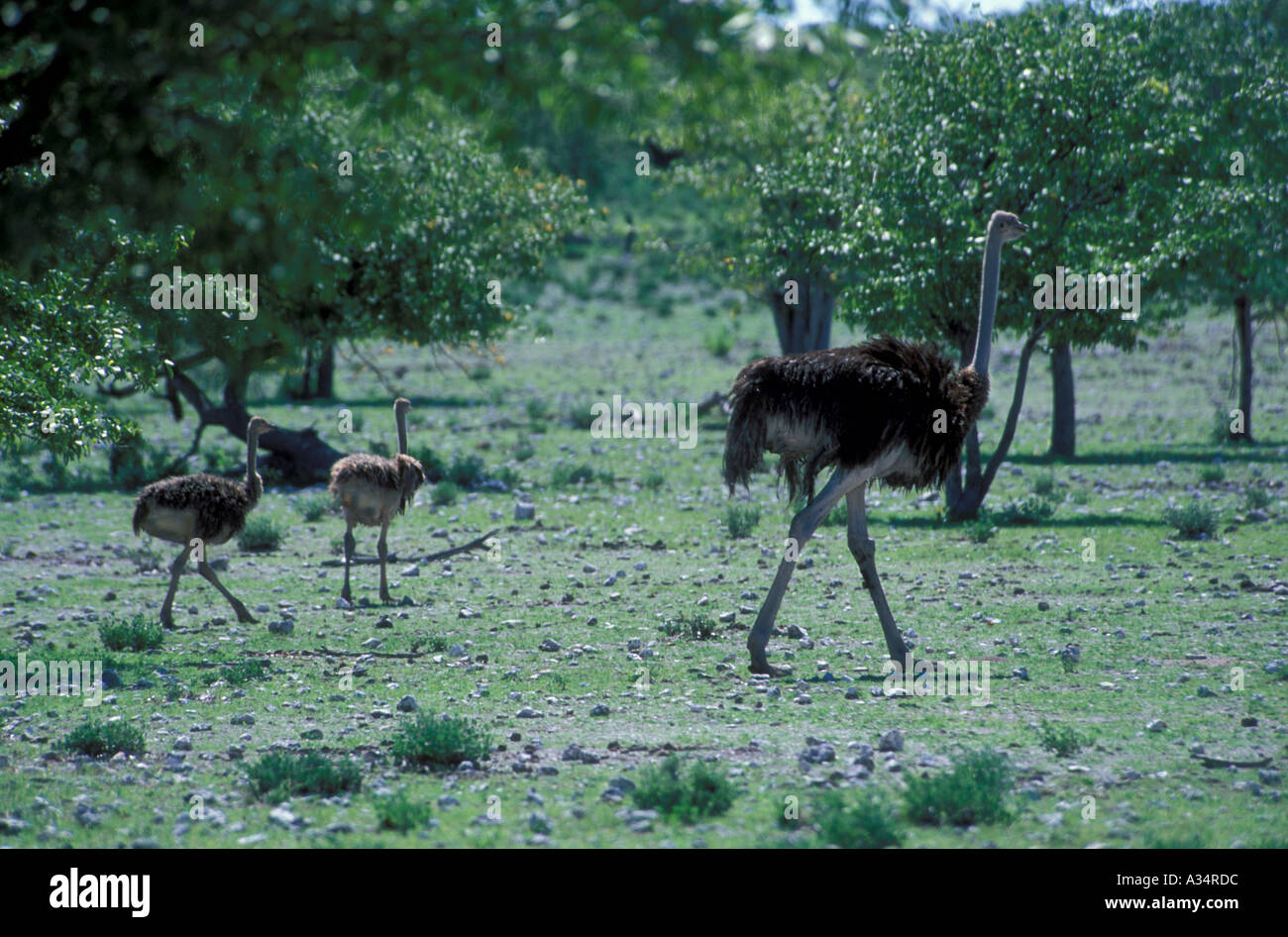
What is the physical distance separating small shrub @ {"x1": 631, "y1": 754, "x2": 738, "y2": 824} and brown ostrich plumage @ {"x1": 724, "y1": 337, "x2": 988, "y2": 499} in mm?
4026

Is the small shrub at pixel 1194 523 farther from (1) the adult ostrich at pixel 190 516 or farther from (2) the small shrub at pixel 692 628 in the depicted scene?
(1) the adult ostrich at pixel 190 516

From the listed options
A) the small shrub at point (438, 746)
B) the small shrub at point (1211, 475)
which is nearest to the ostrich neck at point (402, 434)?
the small shrub at point (438, 746)

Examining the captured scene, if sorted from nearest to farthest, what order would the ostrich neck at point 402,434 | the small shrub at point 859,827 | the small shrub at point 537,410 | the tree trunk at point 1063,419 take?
the small shrub at point 859,827
the ostrich neck at point 402,434
the tree trunk at point 1063,419
the small shrub at point 537,410

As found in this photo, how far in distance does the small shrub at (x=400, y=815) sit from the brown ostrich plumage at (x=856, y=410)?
5009mm

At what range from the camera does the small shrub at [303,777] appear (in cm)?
882

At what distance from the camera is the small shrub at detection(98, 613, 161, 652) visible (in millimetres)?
13523

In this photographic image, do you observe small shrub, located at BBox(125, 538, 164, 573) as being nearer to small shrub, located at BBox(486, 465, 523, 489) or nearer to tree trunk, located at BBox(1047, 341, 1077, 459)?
small shrub, located at BBox(486, 465, 523, 489)

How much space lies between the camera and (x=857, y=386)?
1186cm

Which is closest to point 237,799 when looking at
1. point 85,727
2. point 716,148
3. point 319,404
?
point 85,727

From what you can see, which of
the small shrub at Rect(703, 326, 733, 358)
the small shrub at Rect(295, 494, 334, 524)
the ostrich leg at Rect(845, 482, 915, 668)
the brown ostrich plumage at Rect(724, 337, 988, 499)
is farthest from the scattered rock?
the small shrub at Rect(703, 326, 733, 358)

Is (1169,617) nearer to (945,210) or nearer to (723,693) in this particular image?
(723,693)

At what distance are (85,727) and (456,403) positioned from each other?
29650 mm

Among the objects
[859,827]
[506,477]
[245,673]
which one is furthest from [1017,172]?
[859,827]
